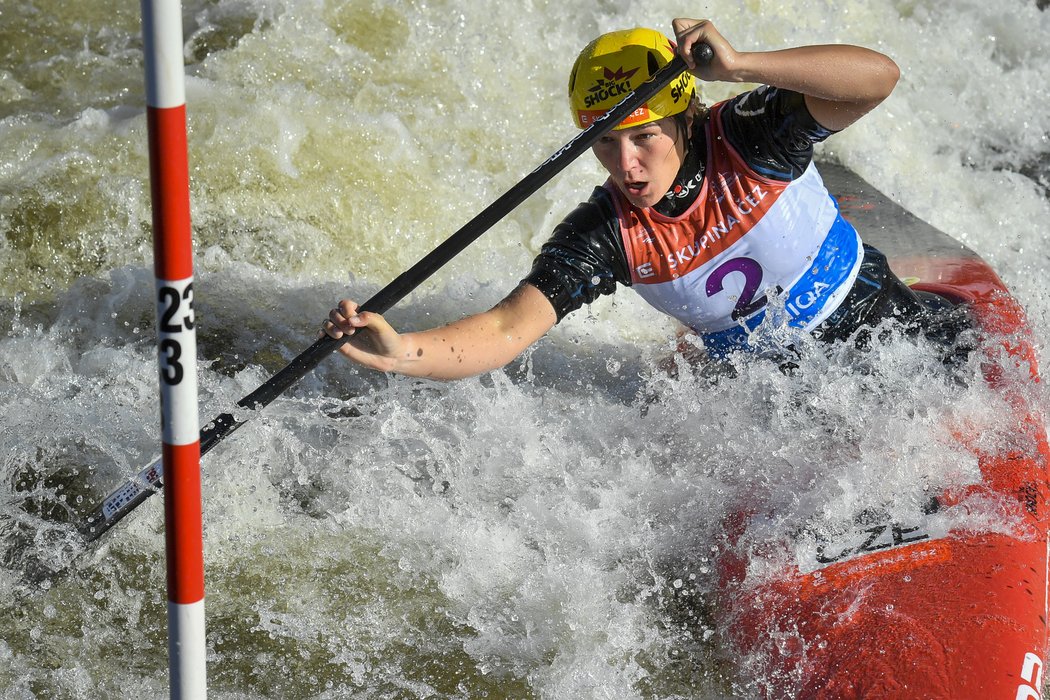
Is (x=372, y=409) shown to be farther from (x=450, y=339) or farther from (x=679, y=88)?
(x=679, y=88)

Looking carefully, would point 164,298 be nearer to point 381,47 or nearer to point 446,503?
point 446,503

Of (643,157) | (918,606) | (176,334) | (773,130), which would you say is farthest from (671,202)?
(176,334)

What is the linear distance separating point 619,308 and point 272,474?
1.86 meters

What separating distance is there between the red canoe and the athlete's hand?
1148 mm

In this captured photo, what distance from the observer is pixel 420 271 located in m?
2.53

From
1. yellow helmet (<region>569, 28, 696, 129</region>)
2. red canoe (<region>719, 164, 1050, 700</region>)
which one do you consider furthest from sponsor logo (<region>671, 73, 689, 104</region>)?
red canoe (<region>719, 164, 1050, 700</region>)

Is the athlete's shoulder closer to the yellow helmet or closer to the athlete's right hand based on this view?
the yellow helmet

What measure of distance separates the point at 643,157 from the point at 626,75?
0.72 ft

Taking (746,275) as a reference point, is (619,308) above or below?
below

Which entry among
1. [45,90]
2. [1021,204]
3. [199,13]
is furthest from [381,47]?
[1021,204]

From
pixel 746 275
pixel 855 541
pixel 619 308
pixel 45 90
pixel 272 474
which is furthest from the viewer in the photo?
pixel 45 90

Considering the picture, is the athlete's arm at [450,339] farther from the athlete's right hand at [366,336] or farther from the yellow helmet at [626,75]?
the yellow helmet at [626,75]

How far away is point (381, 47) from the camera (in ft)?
16.8

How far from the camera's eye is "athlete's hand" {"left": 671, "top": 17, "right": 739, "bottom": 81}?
8.36 feet
